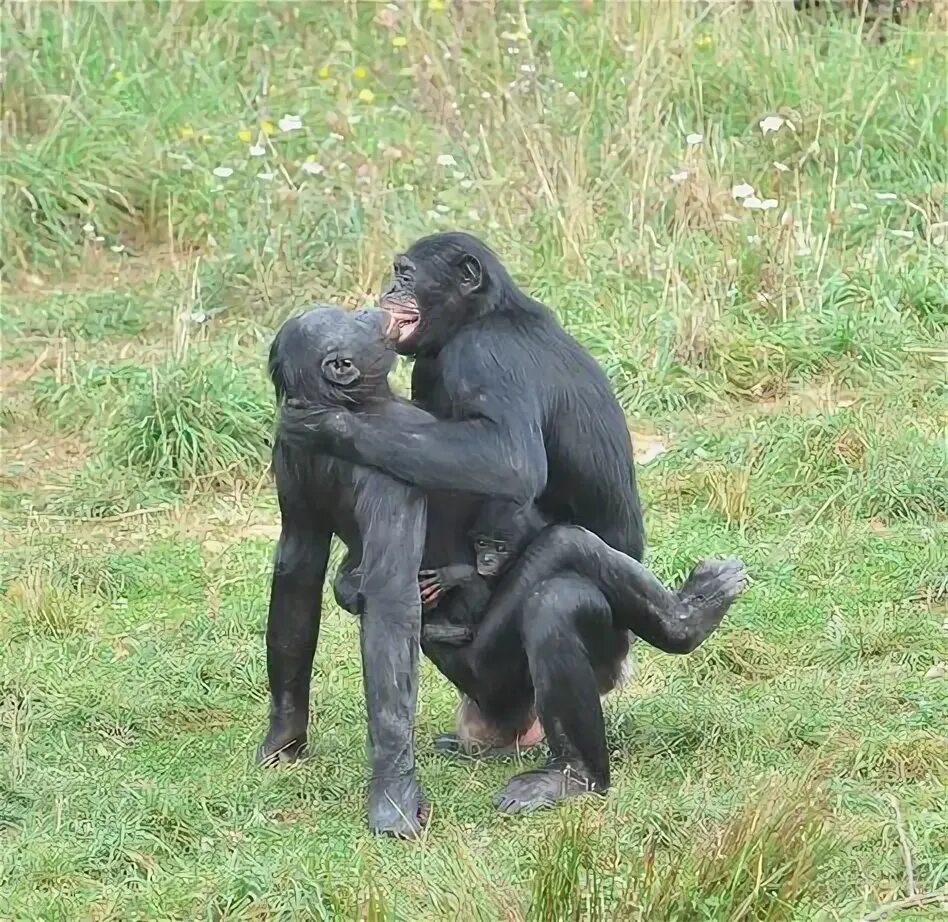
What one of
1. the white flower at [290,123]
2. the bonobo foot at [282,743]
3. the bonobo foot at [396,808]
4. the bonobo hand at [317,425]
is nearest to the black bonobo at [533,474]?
the bonobo hand at [317,425]

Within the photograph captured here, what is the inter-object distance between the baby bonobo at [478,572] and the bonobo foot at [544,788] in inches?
12.8

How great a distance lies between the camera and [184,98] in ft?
28.9

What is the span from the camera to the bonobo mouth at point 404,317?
383cm

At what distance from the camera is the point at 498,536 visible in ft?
12.4

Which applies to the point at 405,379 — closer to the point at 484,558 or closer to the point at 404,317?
the point at 404,317

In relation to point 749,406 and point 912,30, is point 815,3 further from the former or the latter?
point 749,406

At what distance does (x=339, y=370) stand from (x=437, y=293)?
0.36 m

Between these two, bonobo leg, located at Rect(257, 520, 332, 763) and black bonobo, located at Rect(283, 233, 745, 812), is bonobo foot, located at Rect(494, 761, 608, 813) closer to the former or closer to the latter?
black bonobo, located at Rect(283, 233, 745, 812)

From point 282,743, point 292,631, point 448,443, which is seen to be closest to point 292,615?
point 292,631

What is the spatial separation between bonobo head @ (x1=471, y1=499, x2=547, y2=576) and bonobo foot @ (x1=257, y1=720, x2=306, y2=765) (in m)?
0.59

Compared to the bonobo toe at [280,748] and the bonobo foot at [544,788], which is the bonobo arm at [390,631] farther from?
the bonobo toe at [280,748]

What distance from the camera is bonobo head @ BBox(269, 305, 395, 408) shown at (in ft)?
11.8

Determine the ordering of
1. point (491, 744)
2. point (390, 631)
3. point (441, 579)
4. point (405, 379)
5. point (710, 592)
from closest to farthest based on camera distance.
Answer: point (390, 631), point (441, 579), point (710, 592), point (491, 744), point (405, 379)

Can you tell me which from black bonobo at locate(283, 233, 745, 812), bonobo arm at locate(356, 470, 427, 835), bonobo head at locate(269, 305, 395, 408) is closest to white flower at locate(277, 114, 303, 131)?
black bonobo at locate(283, 233, 745, 812)
